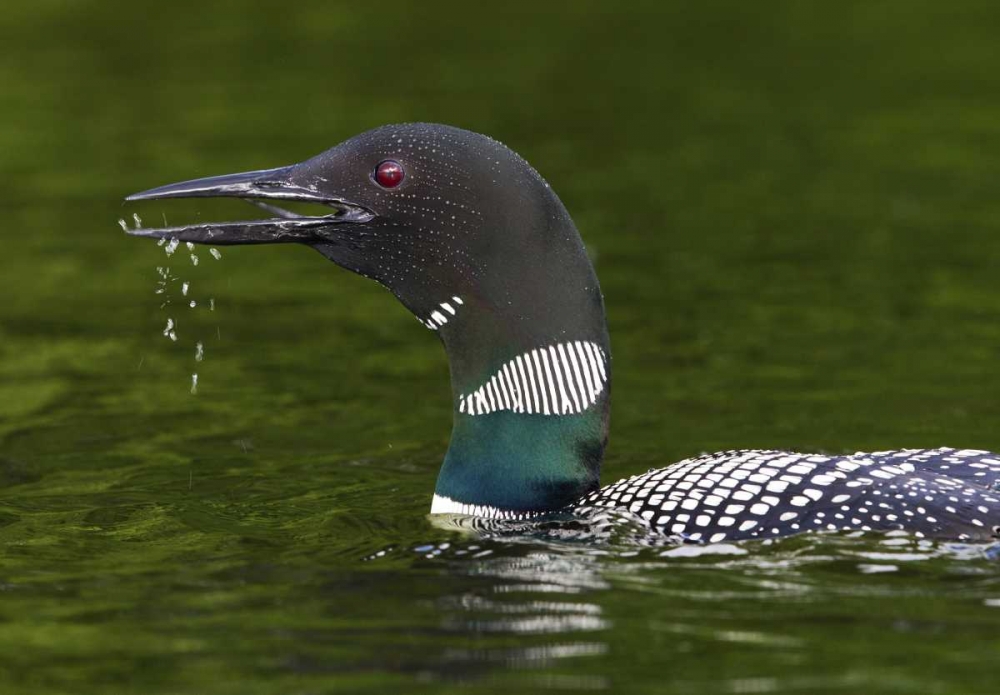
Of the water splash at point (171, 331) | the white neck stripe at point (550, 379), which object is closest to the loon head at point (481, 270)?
the white neck stripe at point (550, 379)

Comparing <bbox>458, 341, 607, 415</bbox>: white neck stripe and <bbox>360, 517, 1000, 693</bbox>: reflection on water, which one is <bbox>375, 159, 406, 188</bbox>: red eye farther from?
<bbox>360, 517, 1000, 693</bbox>: reflection on water

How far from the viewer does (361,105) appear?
1332 centimetres

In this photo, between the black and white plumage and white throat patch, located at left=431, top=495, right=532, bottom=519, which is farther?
white throat patch, located at left=431, top=495, right=532, bottom=519

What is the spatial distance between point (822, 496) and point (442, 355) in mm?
3754

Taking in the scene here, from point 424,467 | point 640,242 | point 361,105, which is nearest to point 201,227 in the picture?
point 424,467

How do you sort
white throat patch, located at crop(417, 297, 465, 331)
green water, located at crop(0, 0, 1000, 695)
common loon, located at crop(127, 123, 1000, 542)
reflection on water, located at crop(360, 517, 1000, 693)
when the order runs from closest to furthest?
reflection on water, located at crop(360, 517, 1000, 693) → green water, located at crop(0, 0, 1000, 695) → common loon, located at crop(127, 123, 1000, 542) → white throat patch, located at crop(417, 297, 465, 331)

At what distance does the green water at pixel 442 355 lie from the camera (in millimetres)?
4387

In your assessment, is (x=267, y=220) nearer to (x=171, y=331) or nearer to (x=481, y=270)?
(x=481, y=270)

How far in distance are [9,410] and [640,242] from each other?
12.6ft

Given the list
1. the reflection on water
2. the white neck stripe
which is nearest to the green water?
the reflection on water

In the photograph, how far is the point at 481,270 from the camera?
17.5 feet

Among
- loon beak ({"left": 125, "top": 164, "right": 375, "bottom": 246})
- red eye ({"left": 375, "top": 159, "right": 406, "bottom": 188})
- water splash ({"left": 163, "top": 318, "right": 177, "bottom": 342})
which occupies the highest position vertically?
red eye ({"left": 375, "top": 159, "right": 406, "bottom": 188})

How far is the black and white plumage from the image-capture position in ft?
15.9

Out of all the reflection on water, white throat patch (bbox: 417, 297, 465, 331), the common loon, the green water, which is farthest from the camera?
white throat patch (bbox: 417, 297, 465, 331)
